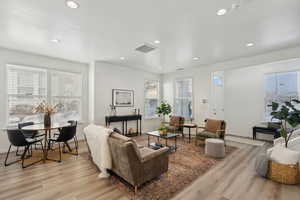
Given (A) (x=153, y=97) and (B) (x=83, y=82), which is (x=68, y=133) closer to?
(B) (x=83, y=82)

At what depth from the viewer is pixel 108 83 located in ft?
17.9

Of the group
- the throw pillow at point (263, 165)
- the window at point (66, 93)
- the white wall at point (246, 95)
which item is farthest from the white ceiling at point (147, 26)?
the throw pillow at point (263, 165)

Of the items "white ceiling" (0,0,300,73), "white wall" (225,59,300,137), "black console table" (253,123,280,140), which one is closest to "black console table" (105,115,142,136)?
"white ceiling" (0,0,300,73)

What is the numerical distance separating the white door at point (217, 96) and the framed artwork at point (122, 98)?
354 centimetres

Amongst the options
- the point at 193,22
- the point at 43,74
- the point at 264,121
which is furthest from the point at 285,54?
the point at 43,74

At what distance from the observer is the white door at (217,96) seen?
6037mm

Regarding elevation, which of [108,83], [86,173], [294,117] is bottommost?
[86,173]

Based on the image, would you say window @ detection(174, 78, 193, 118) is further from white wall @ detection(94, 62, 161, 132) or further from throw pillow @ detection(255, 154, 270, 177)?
throw pillow @ detection(255, 154, 270, 177)

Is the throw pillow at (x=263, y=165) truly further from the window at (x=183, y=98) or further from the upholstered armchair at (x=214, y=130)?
the window at (x=183, y=98)

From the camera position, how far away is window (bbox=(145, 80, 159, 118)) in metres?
7.00

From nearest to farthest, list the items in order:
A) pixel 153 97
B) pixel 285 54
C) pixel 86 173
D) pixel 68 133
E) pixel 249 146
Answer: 1. pixel 86 173
2. pixel 68 133
3. pixel 285 54
4. pixel 249 146
5. pixel 153 97

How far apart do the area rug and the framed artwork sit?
118 inches

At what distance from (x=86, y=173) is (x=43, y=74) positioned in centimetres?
371

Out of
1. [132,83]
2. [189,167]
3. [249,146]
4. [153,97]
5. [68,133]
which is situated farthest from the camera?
[153,97]
